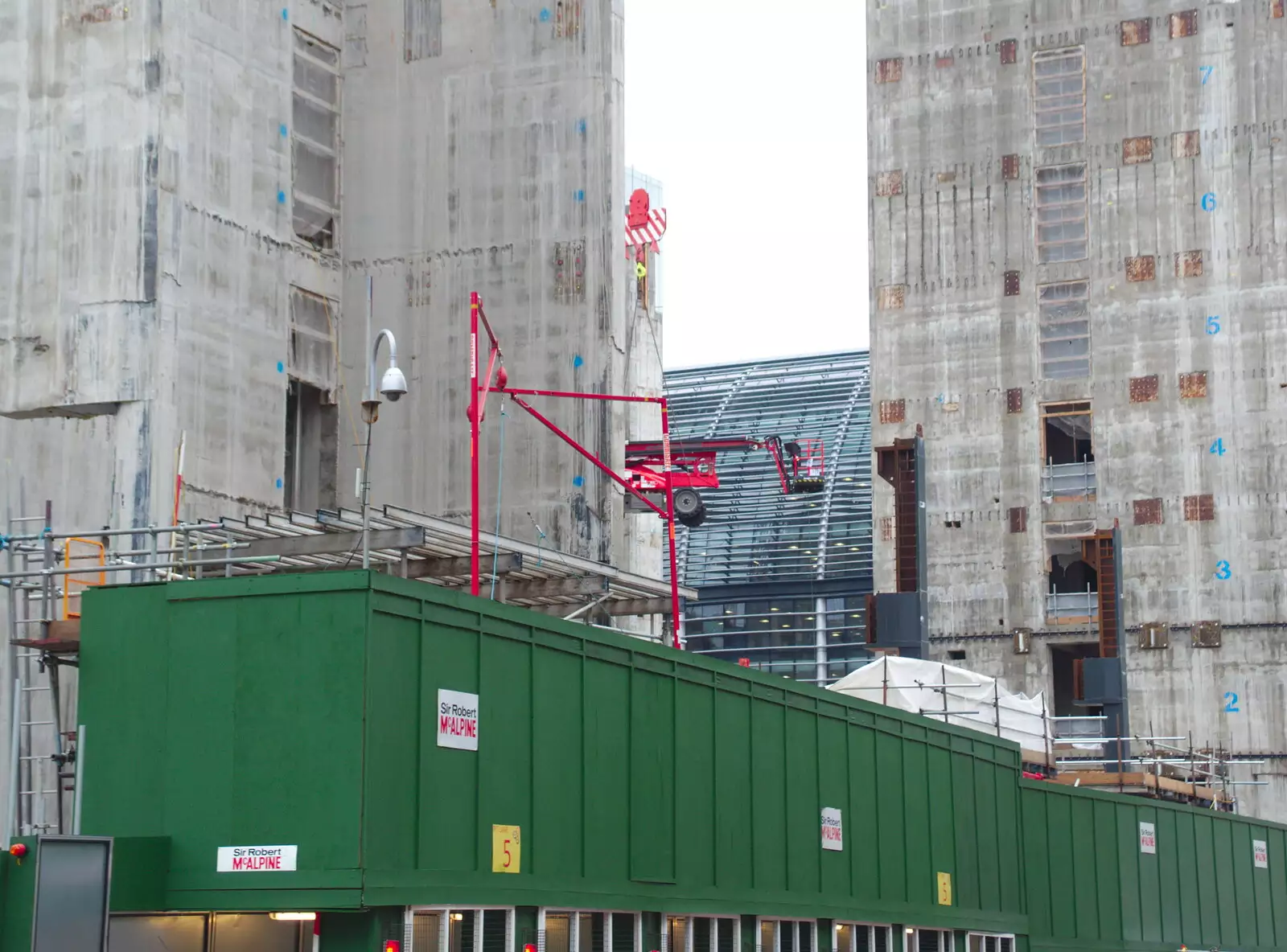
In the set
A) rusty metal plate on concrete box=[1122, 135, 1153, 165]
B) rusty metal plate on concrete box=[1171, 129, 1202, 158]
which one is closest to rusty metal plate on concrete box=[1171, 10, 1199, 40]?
rusty metal plate on concrete box=[1171, 129, 1202, 158]

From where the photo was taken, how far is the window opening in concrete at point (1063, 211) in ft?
248

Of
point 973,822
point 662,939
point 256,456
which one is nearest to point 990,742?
point 973,822

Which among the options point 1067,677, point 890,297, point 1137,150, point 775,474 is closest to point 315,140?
point 890,297

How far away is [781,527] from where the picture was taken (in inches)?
5022

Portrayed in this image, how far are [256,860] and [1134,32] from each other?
212ft

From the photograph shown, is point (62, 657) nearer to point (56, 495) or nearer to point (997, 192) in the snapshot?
point (56, 495)

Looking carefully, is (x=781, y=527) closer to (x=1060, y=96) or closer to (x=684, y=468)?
(x=1060, y=96)

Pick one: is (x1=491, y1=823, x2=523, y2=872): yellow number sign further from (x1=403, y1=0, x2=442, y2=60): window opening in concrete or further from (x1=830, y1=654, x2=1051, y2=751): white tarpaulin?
(x1=403, y1=0, x2=442, y2=60): window opening in concrete

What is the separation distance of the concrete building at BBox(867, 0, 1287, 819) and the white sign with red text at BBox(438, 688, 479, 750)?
169 ft

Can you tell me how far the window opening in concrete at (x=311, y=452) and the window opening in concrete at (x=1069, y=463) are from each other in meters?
39.7

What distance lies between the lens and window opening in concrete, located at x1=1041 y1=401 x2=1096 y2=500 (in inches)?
2960

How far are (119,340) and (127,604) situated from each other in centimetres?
1666

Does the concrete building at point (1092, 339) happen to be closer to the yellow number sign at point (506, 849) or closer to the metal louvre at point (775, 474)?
the metal louvre at point (775, 474)

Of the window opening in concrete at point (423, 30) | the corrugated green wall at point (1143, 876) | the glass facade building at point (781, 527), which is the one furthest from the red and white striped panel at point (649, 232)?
the corrugated green wall at point (1143, 876)
